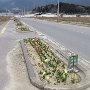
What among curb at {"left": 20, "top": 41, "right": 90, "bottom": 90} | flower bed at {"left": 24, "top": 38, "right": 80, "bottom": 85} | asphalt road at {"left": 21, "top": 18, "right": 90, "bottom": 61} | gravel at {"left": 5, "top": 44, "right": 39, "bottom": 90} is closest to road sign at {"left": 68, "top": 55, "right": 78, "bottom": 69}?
flower bed at {"left": 24, "top": 38, "right": 80, "bottom": 85}

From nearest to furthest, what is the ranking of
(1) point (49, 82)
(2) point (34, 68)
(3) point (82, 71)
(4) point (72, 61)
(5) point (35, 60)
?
(1) point (49, 82)
(4) point (72, 61)
(3) point (82, 71)
(2) point (34, 68)
(5) point (35, 60)

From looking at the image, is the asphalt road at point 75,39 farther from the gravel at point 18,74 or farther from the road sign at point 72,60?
the road sign at point 72,60

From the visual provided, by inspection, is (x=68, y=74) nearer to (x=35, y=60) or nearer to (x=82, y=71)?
(x=82, y=71)

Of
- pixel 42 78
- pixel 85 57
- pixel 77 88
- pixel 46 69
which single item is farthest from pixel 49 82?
pixel 85 57

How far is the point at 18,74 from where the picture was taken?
9828mm

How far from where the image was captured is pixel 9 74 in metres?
9.85

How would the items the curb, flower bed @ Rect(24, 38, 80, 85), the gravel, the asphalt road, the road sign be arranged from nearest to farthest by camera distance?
the curb, the gravel, flower bed @ Rect(24, 38, 80, 85), the road sign, the asphalt road

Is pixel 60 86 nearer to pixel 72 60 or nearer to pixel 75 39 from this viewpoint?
pixel 72 60

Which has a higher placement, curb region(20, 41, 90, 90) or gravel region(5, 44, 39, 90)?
curb region(20, 41, 90, 90)

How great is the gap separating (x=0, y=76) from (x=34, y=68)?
1178mm

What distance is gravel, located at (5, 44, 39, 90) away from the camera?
8269 mm

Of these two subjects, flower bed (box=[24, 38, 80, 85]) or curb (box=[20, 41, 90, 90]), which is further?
flower bed (box=[24, 38, 80, 85])

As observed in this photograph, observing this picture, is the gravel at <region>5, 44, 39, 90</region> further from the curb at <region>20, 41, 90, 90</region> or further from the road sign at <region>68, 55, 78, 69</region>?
the road sign at <region>68, 55, 78, 69</region>

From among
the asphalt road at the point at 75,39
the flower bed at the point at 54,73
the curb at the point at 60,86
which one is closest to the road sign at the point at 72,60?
the flower bed at the point at 54,73
